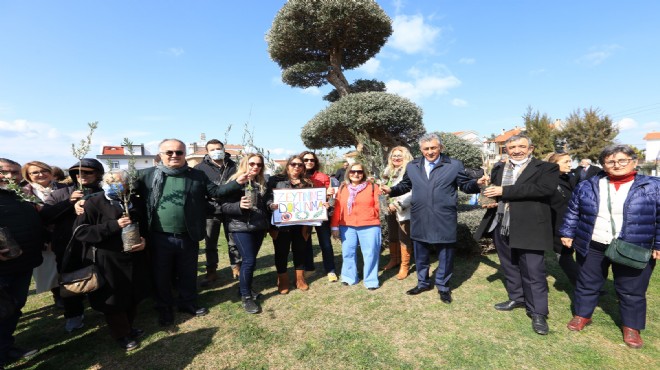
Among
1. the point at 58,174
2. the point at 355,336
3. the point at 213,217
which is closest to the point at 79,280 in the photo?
the point at 213,217

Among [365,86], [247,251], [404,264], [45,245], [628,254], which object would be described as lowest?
[404,264]

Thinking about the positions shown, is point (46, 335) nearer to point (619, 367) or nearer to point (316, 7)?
point (619, 367)

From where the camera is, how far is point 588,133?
28250mm

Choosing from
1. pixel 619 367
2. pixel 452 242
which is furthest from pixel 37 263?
pixel 619 367

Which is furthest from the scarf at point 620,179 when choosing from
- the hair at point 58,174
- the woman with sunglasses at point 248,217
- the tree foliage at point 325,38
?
the hair at point 58,174

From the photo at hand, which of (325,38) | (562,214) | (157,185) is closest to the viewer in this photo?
(157,185)

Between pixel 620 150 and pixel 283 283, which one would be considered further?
pixel 283 283

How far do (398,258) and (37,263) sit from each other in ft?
17.4

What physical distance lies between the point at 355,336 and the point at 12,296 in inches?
138

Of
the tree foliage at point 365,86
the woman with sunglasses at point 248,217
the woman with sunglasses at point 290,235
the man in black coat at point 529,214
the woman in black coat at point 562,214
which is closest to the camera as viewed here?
the man in black coat at point 529,214

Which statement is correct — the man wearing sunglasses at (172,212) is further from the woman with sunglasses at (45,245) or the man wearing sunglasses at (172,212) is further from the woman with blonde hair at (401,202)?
the woman with blonde hair at (401,202)

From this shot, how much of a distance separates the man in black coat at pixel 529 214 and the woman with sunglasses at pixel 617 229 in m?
0.31

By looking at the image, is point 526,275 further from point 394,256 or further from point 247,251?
point 247,251

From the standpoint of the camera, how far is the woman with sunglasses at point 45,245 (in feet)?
13.2
